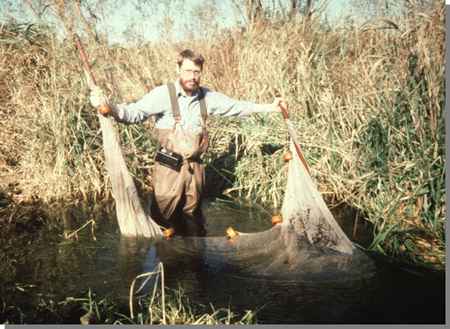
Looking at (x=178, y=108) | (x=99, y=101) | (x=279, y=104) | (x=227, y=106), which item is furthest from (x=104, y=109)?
(x=279, y=104)

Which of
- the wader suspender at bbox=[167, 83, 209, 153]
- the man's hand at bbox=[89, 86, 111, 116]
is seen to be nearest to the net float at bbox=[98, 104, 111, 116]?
the man's hand at bbox=[89, 86, 111, 116]

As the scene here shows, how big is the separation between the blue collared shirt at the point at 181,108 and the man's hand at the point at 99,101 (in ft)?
0.60

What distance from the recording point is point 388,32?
3.68 metres

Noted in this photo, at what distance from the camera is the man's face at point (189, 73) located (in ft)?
11.7

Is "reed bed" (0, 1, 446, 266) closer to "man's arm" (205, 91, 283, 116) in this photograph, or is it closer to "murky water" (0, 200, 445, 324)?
→ "murky water" (0, 200, 445, 324)

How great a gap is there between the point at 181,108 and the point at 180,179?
58cm

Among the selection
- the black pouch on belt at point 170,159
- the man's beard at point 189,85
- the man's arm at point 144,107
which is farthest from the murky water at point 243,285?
the man's beard at point 189,85

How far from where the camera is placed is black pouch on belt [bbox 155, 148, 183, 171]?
3719 mm

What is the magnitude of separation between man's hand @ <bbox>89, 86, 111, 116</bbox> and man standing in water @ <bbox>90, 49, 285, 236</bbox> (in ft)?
0.78

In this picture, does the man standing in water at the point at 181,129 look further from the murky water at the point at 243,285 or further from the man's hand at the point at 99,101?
the murky water at the point at 243,285

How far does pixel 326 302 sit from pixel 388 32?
222 cm

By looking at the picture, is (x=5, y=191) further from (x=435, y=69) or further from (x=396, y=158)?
(x=435, y=69)

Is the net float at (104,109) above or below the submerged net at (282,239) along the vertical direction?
above

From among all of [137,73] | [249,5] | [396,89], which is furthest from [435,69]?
[137,73]
